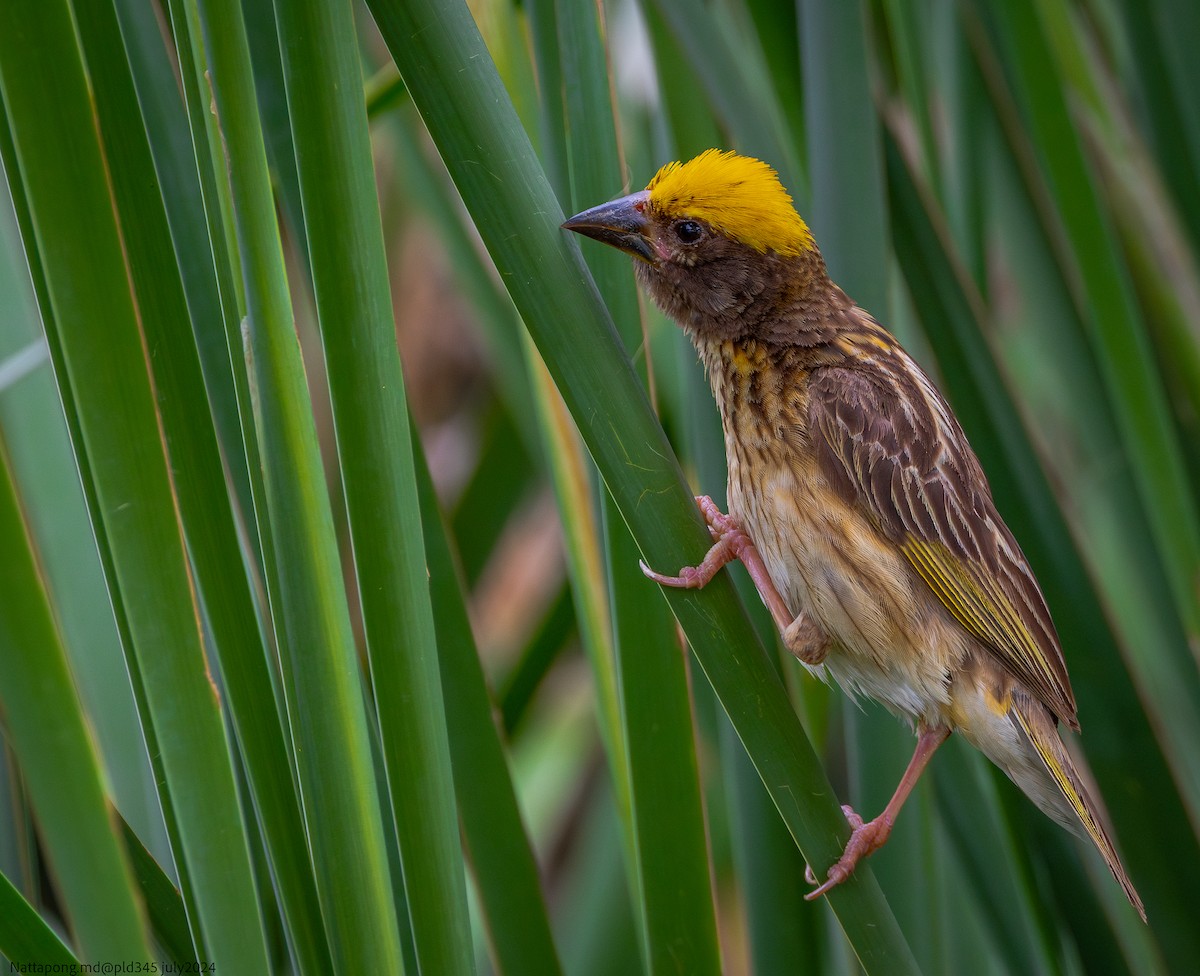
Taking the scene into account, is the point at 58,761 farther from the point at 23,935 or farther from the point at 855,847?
the point at 855,847

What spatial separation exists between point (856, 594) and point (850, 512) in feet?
0.44

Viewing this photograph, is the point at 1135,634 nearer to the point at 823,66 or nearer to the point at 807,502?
the point at 807,502

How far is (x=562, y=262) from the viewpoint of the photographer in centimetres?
107

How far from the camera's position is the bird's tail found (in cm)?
165

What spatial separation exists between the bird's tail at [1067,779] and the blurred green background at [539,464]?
11 centimetres

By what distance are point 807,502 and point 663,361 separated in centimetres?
40

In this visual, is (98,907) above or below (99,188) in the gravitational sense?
below

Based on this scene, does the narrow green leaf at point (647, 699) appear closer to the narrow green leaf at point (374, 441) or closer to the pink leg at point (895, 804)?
the pink leg at point (895, 804)

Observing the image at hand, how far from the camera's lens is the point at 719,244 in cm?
189

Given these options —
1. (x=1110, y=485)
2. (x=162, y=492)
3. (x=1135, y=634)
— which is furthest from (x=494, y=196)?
(x=1135, y=634)

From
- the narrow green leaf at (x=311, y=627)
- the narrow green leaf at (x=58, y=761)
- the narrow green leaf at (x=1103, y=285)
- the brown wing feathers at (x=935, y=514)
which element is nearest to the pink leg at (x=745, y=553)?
the brown wing feathers at (x=935, y=514)

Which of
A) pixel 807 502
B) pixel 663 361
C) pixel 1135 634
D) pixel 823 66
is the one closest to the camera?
pixel 823 66

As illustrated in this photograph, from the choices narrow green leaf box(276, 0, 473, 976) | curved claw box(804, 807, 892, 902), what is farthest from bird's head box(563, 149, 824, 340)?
curved claw box(804, 807, 892, 902)

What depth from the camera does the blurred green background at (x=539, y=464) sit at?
3.36 ft
